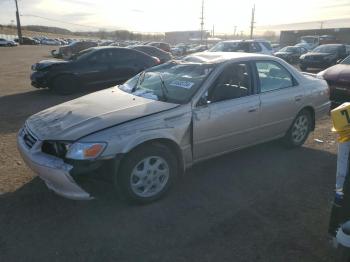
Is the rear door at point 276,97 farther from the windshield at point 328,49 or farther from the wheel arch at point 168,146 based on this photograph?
the windshield at point 328,49

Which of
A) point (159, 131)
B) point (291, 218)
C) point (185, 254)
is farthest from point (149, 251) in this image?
point (291, 218)

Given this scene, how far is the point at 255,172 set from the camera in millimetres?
4691

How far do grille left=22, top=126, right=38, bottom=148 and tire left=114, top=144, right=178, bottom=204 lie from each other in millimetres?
988

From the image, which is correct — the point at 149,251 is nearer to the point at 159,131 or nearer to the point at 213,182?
the point at 159,131

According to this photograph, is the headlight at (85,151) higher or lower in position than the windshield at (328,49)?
lower

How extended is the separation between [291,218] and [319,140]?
2.93m

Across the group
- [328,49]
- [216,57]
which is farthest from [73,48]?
[216,57]

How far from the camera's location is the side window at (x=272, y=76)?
4.82 m

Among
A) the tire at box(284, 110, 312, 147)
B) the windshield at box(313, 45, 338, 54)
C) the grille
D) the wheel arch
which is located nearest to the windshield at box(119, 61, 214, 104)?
the wheel arch

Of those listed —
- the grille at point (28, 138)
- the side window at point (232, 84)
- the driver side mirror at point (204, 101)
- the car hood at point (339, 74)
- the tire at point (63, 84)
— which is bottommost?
the tire at point (63, 84)

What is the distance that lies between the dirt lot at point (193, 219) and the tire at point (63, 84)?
554 cm

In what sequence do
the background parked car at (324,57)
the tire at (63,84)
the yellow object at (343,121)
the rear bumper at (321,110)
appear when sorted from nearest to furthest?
the yellow object at (343,121) < the rear bumper at (321,110) < the tire at (63,84) < the background parked car at (324,57)

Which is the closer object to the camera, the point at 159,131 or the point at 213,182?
the point at 159,131

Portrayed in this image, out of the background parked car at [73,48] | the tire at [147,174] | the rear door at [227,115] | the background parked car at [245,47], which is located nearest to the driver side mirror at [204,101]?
the rear door at [227,115]
